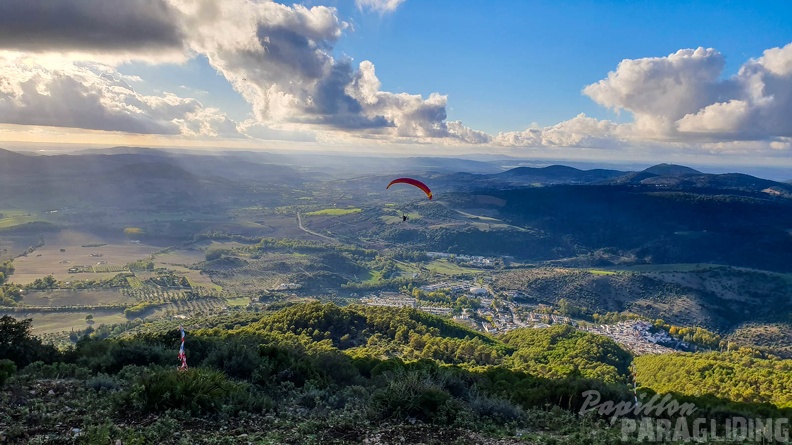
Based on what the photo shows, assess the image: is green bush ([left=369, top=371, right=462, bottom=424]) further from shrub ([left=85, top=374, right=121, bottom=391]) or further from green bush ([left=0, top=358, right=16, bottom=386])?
green bush ([left=0, top=358, right=16, bottom=386])

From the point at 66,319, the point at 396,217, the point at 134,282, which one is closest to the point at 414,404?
the point at 66,319

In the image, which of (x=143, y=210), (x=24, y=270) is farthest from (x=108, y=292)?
(x=143, y=210)

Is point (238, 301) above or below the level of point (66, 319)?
below

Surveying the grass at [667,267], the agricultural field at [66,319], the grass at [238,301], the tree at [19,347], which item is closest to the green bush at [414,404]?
the tree at [19,347]

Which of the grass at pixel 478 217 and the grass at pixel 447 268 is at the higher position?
the grass at pixel 478 217

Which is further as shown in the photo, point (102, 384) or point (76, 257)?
point (76, 257)

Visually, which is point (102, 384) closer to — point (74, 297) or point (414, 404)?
point (414, 404)

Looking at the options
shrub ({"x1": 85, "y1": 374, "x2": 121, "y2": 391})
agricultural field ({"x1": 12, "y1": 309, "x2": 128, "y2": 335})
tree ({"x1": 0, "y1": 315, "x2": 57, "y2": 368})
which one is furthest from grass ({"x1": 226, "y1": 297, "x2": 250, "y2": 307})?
shrub ({"x1": 85, "y1": 374, "x2": 121, "y2": 391})

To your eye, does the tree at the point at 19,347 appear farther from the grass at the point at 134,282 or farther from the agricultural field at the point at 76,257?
the agricultural field at the point at 76,257
